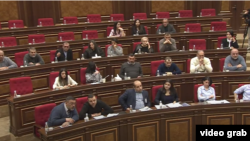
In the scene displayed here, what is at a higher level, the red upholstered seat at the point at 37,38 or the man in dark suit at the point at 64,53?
the red upholstered seat at the point at 37,38

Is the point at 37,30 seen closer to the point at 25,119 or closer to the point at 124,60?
the point at 124,60

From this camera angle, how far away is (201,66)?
6.71m

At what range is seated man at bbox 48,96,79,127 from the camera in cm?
477

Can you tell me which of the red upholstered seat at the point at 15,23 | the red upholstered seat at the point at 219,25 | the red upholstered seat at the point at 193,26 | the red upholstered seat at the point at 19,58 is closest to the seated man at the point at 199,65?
the red upholstered seat at the point at 193,26

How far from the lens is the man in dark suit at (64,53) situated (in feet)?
23.1

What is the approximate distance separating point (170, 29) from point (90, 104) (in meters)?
4.10

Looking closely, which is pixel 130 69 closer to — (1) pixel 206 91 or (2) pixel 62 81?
(2) pixel 62 81

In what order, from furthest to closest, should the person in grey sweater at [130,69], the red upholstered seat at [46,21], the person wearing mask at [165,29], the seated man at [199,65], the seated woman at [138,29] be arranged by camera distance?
the red upholstered seat at [46,21] < the person wearing mask at [165,29] < the seated woman at [138,29] < the seated man at [199,65] < the person in grey sweater at [130,69]

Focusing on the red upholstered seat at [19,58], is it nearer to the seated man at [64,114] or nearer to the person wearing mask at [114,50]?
the person wearing mask at [114,50]

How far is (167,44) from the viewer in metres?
7.67

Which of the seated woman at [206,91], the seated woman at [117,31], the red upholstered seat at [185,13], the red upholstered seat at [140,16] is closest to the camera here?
the seated woman at [206,91]

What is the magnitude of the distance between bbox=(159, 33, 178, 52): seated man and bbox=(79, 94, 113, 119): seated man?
2804mm

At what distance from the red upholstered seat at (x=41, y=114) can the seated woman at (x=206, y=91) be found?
7.69ft

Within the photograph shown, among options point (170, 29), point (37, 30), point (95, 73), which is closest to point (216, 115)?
point (95, 73)
